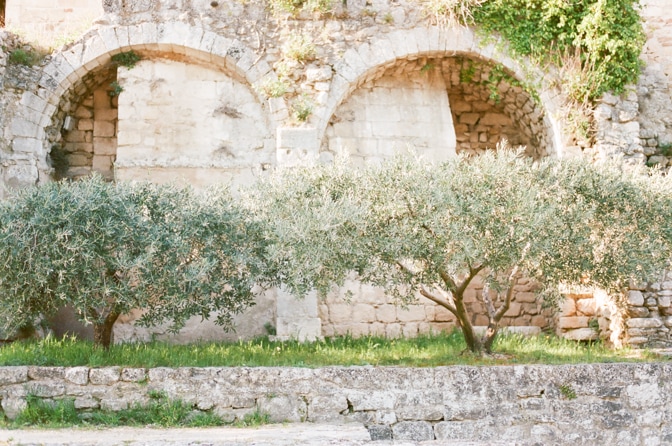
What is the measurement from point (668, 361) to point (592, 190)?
2.16 meters

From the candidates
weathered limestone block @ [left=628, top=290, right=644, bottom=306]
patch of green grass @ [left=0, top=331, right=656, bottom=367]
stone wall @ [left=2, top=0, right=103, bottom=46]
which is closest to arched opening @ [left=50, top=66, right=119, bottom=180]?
stone wall @ [left=2, top=0, right=103, bottom=46]

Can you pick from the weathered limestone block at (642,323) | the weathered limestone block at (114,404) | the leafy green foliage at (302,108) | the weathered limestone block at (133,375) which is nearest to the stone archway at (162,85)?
the leafy green foliage at (302,108)

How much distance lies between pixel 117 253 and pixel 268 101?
3954mm

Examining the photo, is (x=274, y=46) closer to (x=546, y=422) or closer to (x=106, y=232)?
(x=106, y=232)

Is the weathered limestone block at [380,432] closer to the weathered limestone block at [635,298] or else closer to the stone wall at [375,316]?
the stone wall at [375,316]

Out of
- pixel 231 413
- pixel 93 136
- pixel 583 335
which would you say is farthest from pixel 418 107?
pixel 231 413

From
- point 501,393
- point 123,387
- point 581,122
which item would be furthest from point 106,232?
point 581,122

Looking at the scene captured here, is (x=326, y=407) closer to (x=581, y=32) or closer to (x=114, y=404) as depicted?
(x=114, y=404)

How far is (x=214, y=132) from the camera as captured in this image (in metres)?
11.6

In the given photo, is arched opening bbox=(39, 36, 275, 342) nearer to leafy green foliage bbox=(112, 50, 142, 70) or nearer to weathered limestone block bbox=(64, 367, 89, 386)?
leafy green foliage bbox=(112, 50, 142, 70)

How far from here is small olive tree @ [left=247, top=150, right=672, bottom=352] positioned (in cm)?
842

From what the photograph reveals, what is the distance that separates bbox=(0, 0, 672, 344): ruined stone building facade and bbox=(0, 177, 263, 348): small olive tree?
7.33 ft

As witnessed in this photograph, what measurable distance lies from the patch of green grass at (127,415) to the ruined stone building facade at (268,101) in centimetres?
293

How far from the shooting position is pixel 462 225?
845 cm
